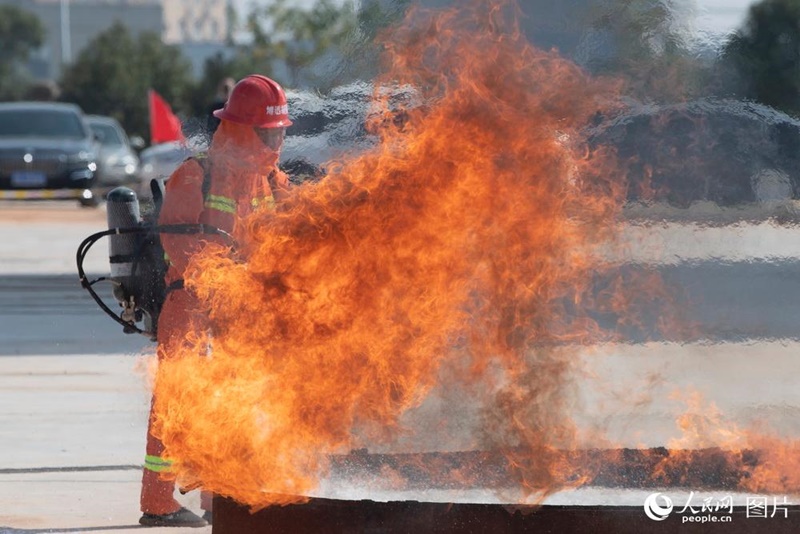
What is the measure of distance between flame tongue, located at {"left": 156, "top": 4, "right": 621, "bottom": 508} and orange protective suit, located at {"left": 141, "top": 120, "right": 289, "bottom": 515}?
0.61ft

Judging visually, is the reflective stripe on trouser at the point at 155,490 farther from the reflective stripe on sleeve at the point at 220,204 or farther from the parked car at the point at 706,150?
the parked car at the point at 706,150

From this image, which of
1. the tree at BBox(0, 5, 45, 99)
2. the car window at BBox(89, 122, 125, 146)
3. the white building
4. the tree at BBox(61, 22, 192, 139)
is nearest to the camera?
the car window at BBox(89, 122, 125, 146)

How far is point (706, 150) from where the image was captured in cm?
947

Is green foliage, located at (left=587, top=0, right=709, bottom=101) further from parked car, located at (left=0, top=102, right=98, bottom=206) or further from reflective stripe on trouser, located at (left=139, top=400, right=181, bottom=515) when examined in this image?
parked car, located at (left=0, top=102, right=98, bottom=206)

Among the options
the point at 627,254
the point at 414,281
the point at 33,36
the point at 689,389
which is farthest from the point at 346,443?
the point at 33,36

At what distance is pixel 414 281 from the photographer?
515 cm

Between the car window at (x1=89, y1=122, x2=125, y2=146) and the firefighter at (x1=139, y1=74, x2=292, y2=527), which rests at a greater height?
the car window at (x1=89, y1=122, x2=125, y2=146)

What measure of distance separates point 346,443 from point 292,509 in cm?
61

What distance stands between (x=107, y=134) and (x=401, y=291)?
24293 mm

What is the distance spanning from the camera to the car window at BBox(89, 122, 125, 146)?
91.8 feet

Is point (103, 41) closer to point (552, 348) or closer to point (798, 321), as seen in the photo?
point (798, 321)

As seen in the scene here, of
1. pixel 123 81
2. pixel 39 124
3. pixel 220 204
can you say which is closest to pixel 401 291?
pixel 220 204

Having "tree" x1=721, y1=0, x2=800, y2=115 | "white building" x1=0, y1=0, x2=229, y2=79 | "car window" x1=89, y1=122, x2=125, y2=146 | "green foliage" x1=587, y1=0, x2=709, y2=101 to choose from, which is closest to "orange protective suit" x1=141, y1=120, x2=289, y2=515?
"green foliage" x1=587, y1=0, x2=709, y2=101

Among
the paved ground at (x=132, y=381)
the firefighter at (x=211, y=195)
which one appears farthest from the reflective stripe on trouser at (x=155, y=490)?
the paved ground at (x=132, y=381)
